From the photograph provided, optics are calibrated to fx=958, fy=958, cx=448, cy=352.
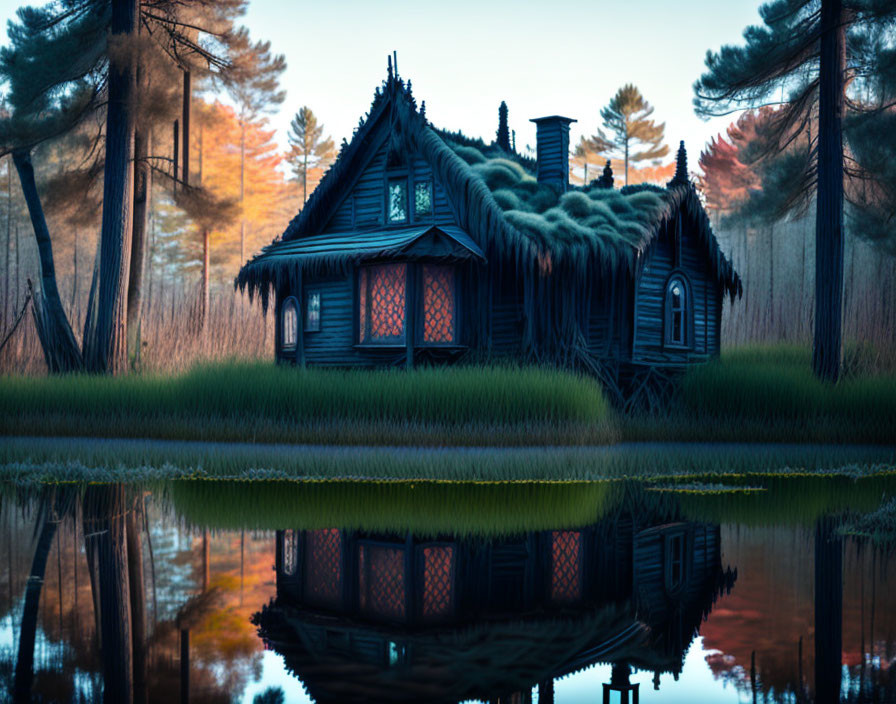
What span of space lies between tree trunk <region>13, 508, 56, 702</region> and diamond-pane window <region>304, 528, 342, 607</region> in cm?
178

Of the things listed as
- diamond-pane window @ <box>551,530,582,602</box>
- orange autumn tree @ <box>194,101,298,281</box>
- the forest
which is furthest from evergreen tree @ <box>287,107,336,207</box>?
diamond-pane window @ <box>551,530,582,602</box>

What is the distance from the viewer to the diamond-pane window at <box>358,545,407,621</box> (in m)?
6.39

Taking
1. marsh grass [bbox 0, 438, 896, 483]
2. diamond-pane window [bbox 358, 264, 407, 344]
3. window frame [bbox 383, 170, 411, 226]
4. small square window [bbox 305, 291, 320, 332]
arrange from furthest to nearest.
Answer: small square window [bbox 305, 291, 320, 332], window frame [bbox 383, 170, 411, 226], diamond-pane window [bbox 358, 264, 407, 344], marsh grass [bbox 0, 438, 896, 483]

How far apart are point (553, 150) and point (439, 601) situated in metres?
20.8

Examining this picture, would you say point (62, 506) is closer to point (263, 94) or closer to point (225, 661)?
point (225, 661)

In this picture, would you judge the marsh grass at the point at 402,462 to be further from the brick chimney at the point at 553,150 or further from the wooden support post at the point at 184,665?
the brick chimney at the point at 553,150

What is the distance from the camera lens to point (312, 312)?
2645cm

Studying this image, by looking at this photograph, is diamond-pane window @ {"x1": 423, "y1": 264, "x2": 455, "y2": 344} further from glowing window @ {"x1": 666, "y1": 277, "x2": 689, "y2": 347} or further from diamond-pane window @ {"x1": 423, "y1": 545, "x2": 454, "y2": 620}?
diamond-pane window @ {"x1": 423, "y1": 545, "x2": 454, "y2": 620}

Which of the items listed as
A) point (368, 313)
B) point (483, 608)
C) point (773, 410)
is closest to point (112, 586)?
point (483, 608)

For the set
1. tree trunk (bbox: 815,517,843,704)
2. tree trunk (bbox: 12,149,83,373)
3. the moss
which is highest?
the moss

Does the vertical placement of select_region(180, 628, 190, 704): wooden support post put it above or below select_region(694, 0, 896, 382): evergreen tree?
below

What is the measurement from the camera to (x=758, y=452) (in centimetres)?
1705

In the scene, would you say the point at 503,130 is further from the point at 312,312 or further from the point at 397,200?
the point at 312,312

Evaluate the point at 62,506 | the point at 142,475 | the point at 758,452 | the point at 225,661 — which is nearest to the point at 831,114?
the point at 758,452
